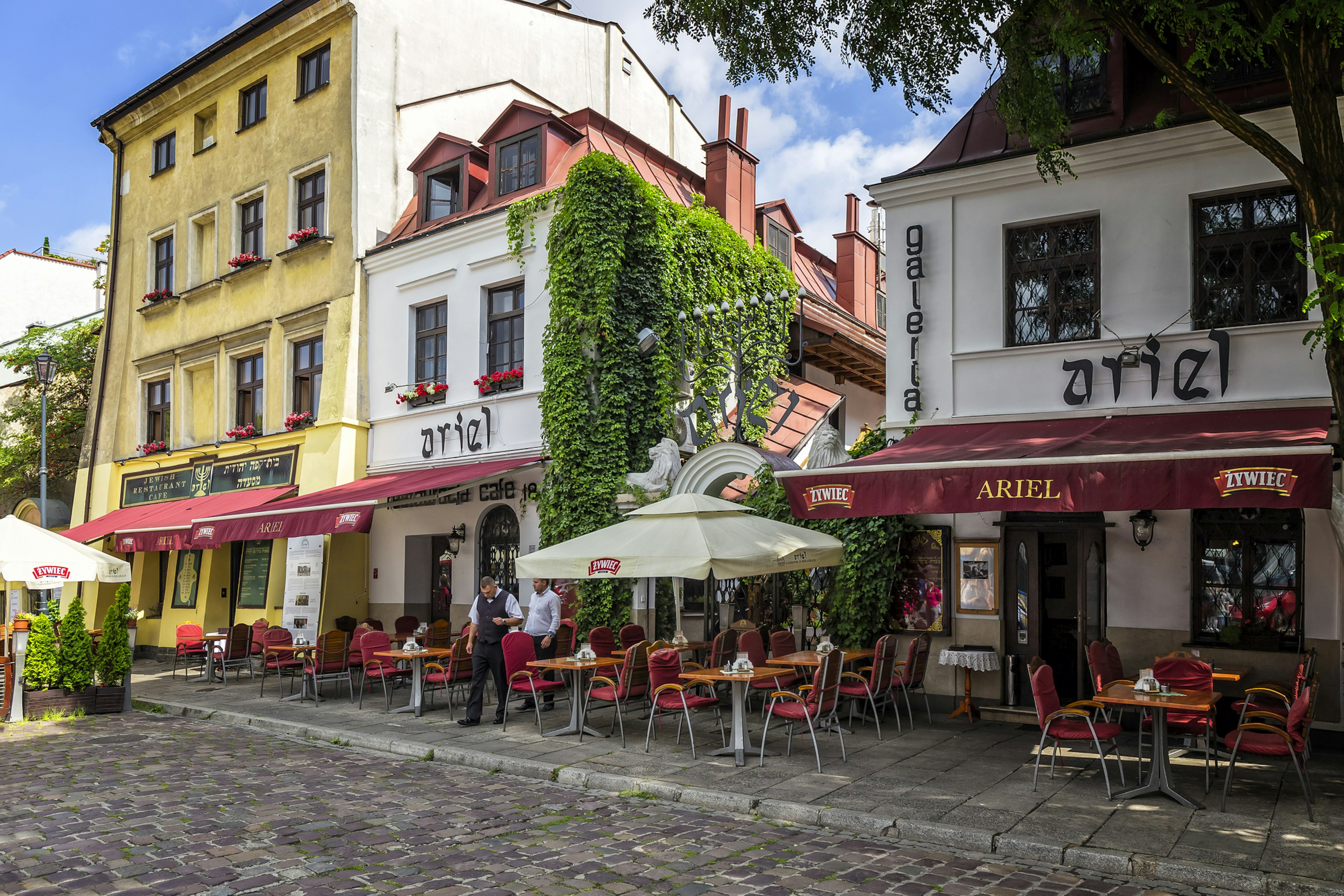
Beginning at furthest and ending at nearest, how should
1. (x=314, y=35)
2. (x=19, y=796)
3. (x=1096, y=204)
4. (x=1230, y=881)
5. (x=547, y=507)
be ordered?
(x=314, y=35) < (x=547, y=507) < (x=1096, y=204) < (x=19, y=796) < (x=1230, y=881)

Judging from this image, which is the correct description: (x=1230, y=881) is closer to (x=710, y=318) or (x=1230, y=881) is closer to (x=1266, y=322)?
(x=1266, y=322)

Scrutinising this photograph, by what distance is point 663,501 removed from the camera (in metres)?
10.7

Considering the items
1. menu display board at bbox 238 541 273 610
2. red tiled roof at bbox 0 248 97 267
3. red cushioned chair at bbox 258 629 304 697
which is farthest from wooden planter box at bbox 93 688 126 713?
red tiled roof at bbox 0 248 97 267

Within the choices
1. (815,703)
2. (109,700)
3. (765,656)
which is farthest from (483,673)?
(109,700)

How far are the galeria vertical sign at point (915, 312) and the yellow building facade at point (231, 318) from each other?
34.6 ft

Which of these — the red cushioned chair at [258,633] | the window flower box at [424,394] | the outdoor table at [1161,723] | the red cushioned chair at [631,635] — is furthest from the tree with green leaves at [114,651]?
the outdoor table at [1161,723]

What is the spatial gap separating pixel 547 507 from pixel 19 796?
300 inches

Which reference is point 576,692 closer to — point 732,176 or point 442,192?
point 732,176

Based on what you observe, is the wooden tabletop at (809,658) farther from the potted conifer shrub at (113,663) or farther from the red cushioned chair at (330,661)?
the potted conifer shrub at (113,663)

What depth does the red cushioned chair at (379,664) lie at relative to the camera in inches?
505

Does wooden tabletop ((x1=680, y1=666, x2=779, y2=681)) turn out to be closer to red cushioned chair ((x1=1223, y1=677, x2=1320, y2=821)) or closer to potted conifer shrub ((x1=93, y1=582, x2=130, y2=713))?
red cushioned chair ((x1=1223, y1=677, x2=1320, y2=821))

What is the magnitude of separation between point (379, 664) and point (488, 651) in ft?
6.84

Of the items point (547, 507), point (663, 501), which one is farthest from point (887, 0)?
point (547, 507)

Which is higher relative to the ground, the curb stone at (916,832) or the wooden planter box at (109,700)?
the curb stone at (916,832)
